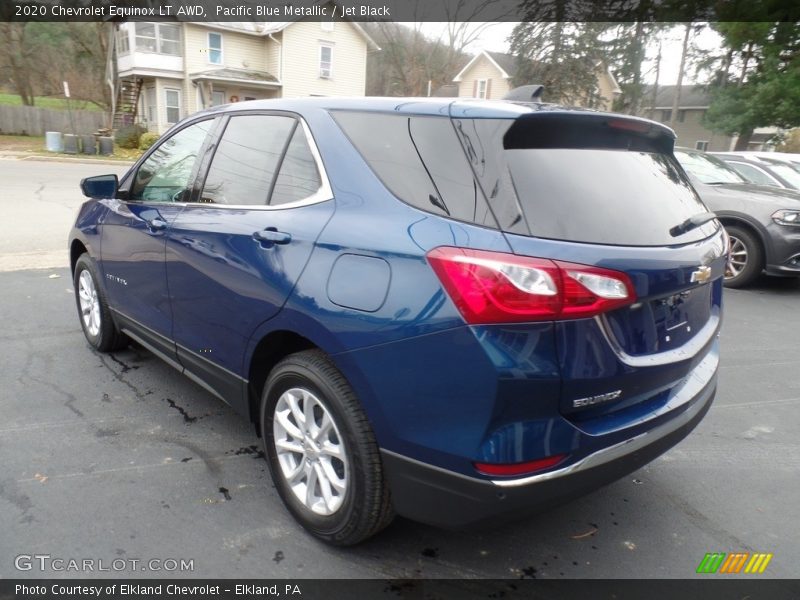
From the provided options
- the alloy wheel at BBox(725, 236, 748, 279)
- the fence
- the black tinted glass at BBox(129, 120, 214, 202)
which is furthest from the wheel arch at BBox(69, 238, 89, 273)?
the fence

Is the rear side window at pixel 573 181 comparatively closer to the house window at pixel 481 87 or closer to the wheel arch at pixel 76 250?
the wheel arch at pixel 76 250

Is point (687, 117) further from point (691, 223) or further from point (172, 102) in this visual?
point (691, 223)

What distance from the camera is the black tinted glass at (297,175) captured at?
2.45m

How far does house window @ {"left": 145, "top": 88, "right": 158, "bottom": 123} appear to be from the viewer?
29.8 metres

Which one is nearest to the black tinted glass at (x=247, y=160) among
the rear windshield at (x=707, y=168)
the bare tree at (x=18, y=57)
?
the rear windshield at (x=707, y=168)

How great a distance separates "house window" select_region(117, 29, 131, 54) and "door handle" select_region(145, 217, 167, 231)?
1206 inches

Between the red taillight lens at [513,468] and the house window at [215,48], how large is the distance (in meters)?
31.8

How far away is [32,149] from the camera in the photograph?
2558 cm

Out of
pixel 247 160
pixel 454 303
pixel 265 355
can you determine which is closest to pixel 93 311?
pixel 247 160

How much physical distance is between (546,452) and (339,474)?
3.02 ft

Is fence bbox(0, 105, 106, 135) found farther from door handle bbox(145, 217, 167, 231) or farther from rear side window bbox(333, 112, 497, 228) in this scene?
rear side window bbox(333, 112, 497, 228)

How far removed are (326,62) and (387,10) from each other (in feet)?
18.8

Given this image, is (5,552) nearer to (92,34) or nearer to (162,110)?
(162,110)

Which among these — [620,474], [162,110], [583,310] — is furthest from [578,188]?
[162,110]
